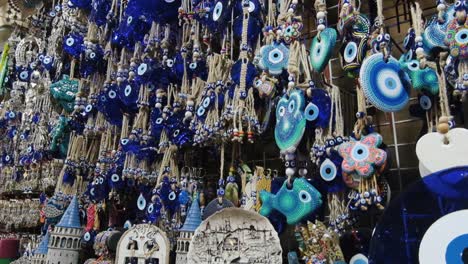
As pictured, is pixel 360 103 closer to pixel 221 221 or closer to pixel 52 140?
pixel 221 221

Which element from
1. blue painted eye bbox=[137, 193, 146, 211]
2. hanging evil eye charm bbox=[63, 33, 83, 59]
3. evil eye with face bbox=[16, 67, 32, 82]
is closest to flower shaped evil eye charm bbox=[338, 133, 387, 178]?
blue painted eye bbox=[137, 193, 146, 211]

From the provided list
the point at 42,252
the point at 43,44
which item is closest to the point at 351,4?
the point at 42,252

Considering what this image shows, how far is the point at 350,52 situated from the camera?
74 cm

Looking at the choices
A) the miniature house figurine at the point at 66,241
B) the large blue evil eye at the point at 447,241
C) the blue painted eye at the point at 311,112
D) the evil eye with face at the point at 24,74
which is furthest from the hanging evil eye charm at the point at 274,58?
the evil eye with face at the point at 24,74

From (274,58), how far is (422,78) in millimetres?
288

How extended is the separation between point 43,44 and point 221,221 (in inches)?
55.0

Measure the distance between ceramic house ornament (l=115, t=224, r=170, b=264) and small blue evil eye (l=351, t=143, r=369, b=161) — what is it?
0.44 metres

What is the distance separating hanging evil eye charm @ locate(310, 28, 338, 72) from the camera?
0.75m

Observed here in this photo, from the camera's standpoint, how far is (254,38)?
0.93 meters

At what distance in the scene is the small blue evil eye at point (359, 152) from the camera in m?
0.65

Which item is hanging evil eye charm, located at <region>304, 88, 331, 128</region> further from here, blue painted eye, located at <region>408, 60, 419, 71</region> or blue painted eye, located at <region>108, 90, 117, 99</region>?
blue painted eye, located at <region>108, 90, 117, 99</region>

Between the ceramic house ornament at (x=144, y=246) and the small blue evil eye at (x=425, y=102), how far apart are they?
0.56m

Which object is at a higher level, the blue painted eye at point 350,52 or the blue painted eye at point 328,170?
the blue painted eye at point 350,52

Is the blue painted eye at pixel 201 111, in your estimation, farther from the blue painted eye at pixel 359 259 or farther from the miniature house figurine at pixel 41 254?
the miniature house figurine at pixel 41 254
